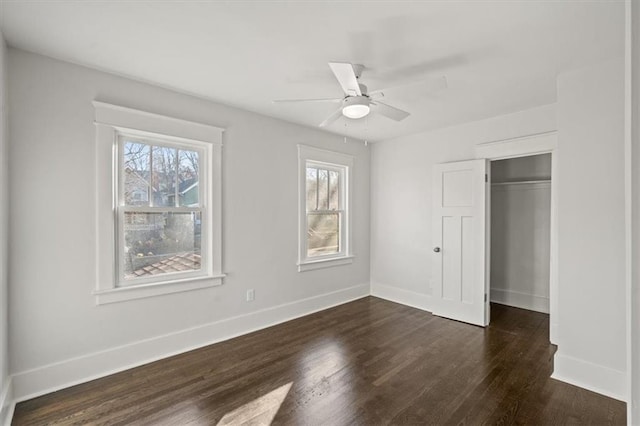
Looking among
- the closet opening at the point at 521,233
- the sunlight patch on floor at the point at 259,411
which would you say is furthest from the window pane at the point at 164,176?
the closet opening at the point at 521,233

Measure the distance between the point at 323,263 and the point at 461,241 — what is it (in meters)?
1.92

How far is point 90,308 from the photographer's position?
259 centimetres

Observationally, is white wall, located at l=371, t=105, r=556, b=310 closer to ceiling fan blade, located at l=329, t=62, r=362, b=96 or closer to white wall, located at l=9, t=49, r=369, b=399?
white wall, located at l=9, t=49, r=369, b=399

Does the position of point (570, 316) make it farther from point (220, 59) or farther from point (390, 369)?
point (220, 59)

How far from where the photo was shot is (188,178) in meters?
3.23

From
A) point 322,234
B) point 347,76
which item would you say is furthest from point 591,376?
point 322,234

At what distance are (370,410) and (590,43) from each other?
306 centimetres

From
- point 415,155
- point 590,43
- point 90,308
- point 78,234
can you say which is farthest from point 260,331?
point 590,43

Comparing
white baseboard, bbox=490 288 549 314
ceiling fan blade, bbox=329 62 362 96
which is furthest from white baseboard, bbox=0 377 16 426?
white baseboard, bbox=490 288 549 314

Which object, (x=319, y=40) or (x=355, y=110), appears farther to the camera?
(x=355, y=110)

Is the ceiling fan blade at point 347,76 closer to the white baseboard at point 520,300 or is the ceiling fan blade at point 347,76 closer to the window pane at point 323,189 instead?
the window pane at point 323,189

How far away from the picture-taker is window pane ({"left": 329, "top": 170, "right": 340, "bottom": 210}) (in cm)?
476

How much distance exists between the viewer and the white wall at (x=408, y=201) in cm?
415

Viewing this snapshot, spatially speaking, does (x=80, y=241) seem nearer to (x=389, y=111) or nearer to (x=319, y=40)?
(x=319, y=40)
